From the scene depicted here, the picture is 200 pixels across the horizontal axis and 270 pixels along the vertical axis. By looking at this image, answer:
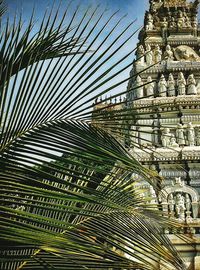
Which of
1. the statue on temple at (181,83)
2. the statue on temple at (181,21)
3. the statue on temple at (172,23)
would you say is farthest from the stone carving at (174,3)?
the statue on temple at (181,83)

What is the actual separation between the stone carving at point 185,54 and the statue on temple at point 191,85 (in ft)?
4.57

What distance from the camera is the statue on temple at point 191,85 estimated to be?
15328 millimetres

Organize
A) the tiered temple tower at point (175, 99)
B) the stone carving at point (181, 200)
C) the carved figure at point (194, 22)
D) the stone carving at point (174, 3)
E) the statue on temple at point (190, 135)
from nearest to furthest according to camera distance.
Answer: the stone carving at point (181, 200), the tiered temple tower at point (175, 99), the statue on temple at point (190, 135), the carved figure at point (194, 22), the stone carving at point (174, 3)

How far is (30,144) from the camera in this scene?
7.74 feet

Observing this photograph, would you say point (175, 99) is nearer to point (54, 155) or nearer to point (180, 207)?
point (180, 207)

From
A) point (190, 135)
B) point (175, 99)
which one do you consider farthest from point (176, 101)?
point (190, 135)

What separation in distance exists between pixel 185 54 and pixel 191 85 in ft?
7.10

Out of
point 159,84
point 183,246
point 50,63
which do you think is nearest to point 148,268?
point 50,63

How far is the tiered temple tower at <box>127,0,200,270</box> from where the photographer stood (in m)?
11.4

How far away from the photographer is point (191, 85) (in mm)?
15516

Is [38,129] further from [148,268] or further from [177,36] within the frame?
[177,36]

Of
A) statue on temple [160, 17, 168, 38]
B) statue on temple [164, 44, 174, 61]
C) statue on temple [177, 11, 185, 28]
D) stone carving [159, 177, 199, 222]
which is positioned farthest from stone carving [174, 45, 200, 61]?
stone carving [159, 177, 199, 222]

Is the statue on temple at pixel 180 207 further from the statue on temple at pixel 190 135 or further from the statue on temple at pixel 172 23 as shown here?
the statue on temple at pixel 172 23

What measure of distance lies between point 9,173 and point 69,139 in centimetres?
41
